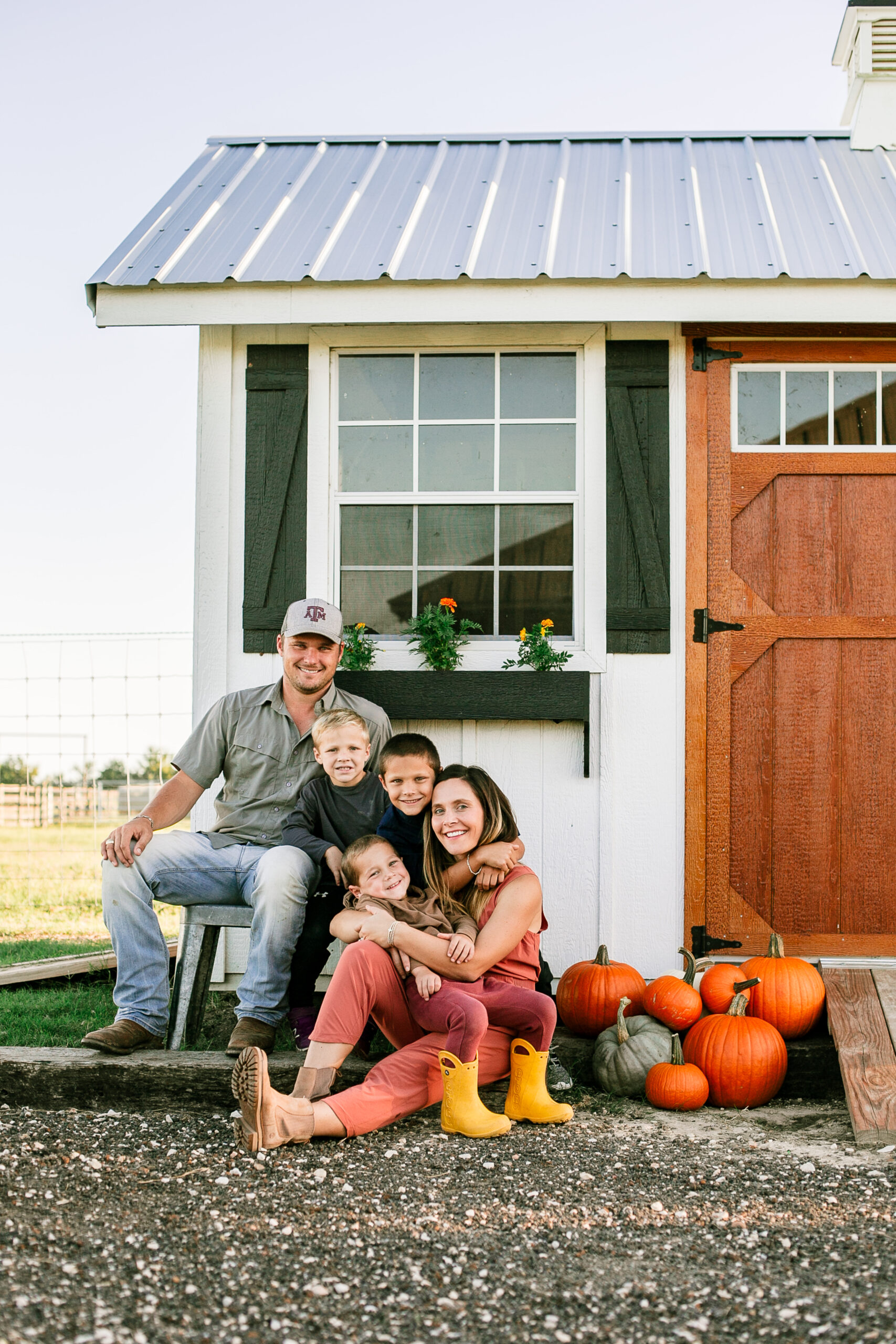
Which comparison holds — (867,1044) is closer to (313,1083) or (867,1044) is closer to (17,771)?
(313,1083)

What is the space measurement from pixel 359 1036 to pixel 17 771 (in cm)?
720

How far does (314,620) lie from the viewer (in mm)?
3650

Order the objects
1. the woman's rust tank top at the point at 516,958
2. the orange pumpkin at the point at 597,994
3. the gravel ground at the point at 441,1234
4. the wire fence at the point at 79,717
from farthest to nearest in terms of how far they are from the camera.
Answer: the wire fence at the point at 79,717, the orange pumpkin at the point at 597,994, the woman's rust tank top at the point at 516,958, the gravel ground at the point at 441,1234

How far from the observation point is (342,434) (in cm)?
429

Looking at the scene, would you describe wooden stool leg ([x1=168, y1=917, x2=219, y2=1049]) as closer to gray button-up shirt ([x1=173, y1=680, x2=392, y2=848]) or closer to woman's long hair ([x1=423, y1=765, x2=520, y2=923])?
gray button-up shirt ([x1=173, y1=680, x2=392, y2=848])

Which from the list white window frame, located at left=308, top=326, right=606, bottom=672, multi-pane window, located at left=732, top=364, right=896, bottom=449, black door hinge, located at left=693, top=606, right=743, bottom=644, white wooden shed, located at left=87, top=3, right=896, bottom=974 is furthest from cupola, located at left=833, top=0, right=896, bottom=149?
black door hinge, located at left=693, top=606, right=743, bottom=644

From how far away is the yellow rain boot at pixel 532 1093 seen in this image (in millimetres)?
2875

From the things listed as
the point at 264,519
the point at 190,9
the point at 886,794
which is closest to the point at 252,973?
the point at 264,519

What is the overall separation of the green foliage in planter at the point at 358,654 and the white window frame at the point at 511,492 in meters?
0.08

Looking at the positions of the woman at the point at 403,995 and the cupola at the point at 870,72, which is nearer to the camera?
the woman at the point at 403,995

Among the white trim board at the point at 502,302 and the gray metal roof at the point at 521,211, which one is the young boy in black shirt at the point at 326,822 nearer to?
the white trim board at the point at 502,302

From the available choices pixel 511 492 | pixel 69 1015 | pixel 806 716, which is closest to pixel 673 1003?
pixel 806 716

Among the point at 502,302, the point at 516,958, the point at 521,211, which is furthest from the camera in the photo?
the point at 521,211

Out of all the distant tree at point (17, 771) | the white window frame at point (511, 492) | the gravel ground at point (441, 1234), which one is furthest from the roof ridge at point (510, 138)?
the distant tree at point (17, 771)
